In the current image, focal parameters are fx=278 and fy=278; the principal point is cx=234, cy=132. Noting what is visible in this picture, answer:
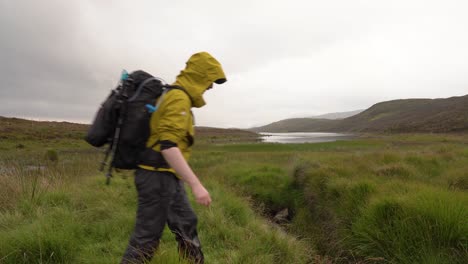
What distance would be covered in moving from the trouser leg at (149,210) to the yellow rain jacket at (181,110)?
108mm

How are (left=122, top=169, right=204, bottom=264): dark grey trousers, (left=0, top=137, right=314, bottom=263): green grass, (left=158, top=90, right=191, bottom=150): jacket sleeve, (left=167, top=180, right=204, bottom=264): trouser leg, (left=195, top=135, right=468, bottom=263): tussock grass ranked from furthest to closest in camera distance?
(left=195, top=135, right=468, bottom=263): tussock grass < (left=0, top=137, right=314, bottom=263): green grass < (left=167, top=180, right=204, bottom=264): trouser leg < (left=122, top=169, right=204, bottom=264): dark grey trousers < (left=158, top=90, right=191, bottom=150): jacket sleeve

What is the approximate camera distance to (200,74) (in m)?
2.83

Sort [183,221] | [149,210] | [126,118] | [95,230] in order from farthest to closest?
[95,230], [183,221], [149,210], [126,118]

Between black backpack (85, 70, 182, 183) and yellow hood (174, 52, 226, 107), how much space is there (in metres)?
0.21

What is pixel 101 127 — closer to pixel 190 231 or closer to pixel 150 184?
pixel 150 184

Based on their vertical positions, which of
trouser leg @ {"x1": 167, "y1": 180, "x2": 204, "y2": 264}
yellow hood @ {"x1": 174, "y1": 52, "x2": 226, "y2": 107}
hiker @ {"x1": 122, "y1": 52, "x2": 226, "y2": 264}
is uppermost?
yellow hood @ {"x1": 174, "y1": 52, "x2": 226, "y2": 107}

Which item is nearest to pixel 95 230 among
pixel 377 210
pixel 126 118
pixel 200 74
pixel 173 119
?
pixel 126 118

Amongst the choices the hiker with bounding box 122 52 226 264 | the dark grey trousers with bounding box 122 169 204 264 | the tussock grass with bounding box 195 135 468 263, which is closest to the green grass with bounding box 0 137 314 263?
the dark grey trousers with bounding box 122 169 204 264

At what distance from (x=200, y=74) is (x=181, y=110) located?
0.52 meters

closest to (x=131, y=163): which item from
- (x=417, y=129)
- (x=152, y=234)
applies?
(x=152, y=234)

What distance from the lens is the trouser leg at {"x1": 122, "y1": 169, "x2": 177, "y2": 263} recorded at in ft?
8.88

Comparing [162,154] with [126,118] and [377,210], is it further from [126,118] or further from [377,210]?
[377,210]

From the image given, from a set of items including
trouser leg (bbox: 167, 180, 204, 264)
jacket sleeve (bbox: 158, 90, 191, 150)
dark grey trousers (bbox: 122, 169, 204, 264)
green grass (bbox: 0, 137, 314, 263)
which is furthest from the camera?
green grass (bbox: 0, 137, 314, 263)

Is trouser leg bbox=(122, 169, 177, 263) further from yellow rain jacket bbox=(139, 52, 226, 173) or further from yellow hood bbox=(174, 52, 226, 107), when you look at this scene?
yellow hood bbox=(174, 52, 226, 107)
